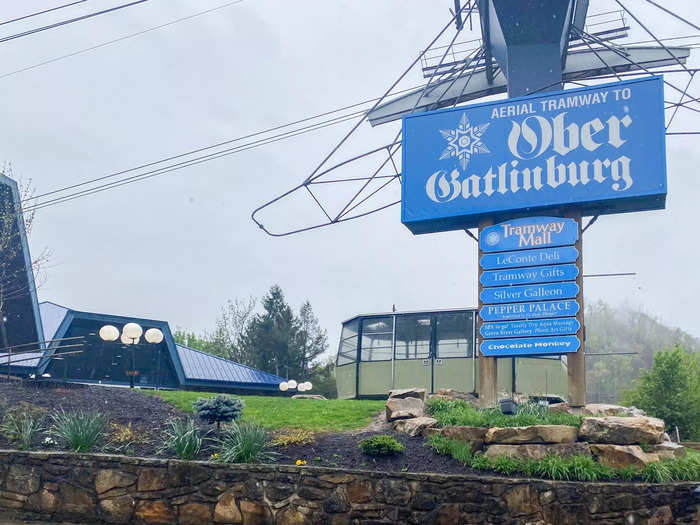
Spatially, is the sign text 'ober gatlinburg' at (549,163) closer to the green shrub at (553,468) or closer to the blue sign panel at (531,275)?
the blue sign panel at (531,275)

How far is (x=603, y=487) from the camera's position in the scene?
1013 centimetres

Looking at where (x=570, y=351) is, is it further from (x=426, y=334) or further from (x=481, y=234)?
(x=426, y=334)

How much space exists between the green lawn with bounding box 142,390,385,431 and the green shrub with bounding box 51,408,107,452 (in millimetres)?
2395

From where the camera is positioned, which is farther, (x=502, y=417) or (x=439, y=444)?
(x=502, y=417)

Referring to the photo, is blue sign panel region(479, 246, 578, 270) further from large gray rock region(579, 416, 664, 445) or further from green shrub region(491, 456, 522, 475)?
green shrub region(491, 456, 522, 475)

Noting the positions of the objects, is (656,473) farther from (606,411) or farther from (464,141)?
(464,141)

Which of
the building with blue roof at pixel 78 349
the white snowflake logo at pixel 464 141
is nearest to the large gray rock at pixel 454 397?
the white snowflake logo at pixel 464 141

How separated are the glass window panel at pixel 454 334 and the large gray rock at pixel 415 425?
6.53 meters

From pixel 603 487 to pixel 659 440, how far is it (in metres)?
1.64

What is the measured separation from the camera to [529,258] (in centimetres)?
1363

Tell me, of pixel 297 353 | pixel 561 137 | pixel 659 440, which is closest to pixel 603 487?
pixel 659 440

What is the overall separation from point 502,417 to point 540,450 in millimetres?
1164

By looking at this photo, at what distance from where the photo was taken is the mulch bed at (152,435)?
1125 centimetres

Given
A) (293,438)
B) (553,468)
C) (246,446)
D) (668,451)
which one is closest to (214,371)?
(293,438)
